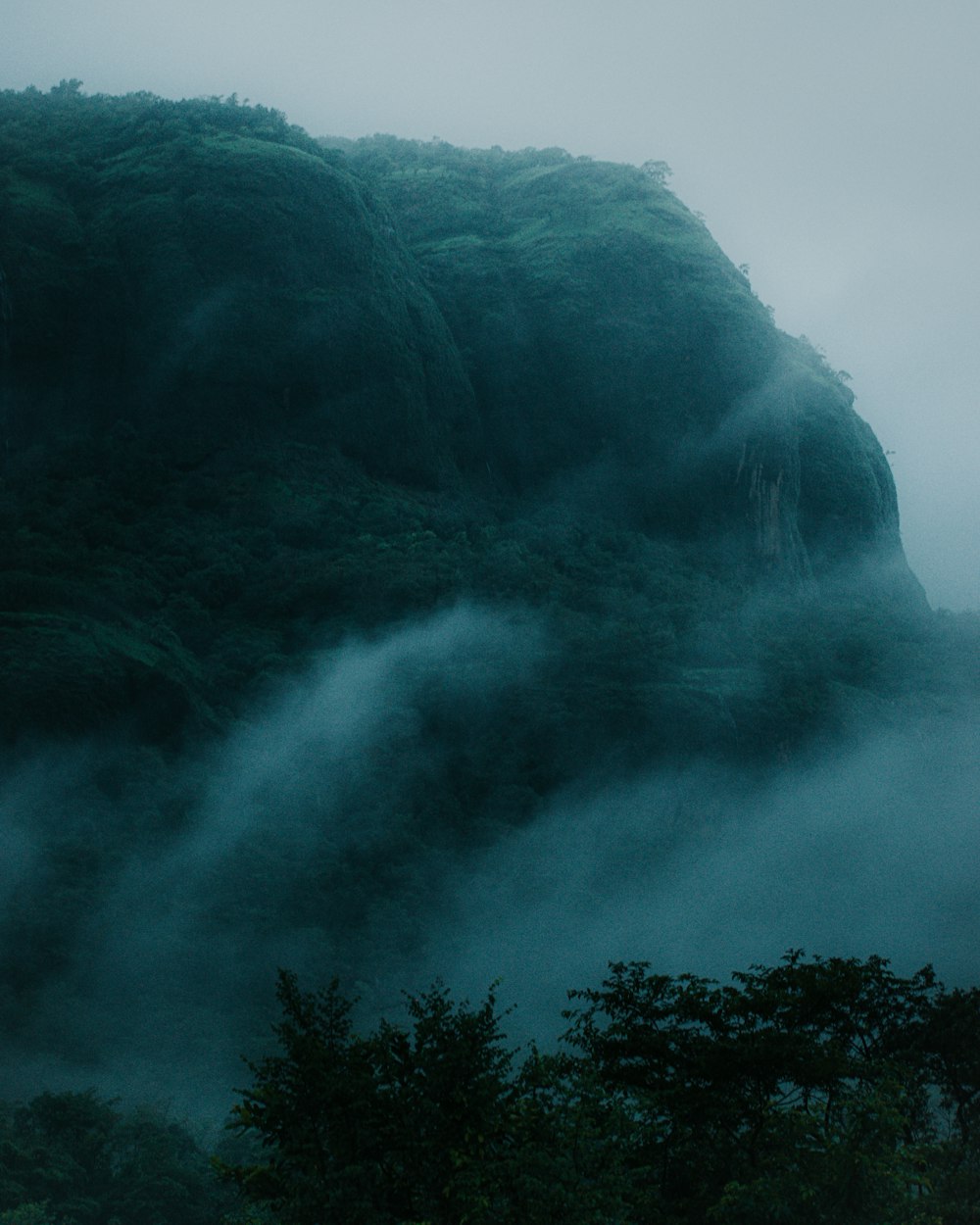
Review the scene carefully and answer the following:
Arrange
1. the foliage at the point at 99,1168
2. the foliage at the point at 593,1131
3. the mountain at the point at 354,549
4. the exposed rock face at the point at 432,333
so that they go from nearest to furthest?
1. the foliage at the point at 593,1131
2. the foliage at the point at 99,1168
3. the mountain at the point at 354,549
4. the exposed rock face at the point at 432,333

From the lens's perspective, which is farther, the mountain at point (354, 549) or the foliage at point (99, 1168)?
the mountain at point (354, 549)

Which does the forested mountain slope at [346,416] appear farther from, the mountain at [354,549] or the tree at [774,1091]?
the tree at [774,1091]

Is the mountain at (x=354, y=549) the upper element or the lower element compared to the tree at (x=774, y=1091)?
upper

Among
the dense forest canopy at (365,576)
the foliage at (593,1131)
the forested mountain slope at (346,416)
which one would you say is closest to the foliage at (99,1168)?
the dense forest canopy at (365,576)

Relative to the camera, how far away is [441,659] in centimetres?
6431

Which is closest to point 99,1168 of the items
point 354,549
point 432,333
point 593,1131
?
point 593,1131

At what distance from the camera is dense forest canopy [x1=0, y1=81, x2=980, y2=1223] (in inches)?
1677

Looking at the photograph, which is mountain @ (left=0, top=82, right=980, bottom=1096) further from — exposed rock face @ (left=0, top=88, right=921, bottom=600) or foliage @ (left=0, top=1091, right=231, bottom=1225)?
foliage @ (left=0, top=1091, right=231, bottom=1225)

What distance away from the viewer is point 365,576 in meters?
68.7

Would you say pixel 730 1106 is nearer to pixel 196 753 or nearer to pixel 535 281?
pixel 196 753

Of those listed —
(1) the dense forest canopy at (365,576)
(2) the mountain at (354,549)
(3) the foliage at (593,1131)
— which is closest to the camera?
(3) the foliage at (593,1131)

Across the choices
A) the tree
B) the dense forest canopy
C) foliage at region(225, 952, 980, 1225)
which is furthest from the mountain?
foliage at region(225, 952, 980, 1225)

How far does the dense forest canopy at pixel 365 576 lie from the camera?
1677 inches

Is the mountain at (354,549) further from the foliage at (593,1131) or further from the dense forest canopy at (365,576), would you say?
the foliage at (593,1131)
